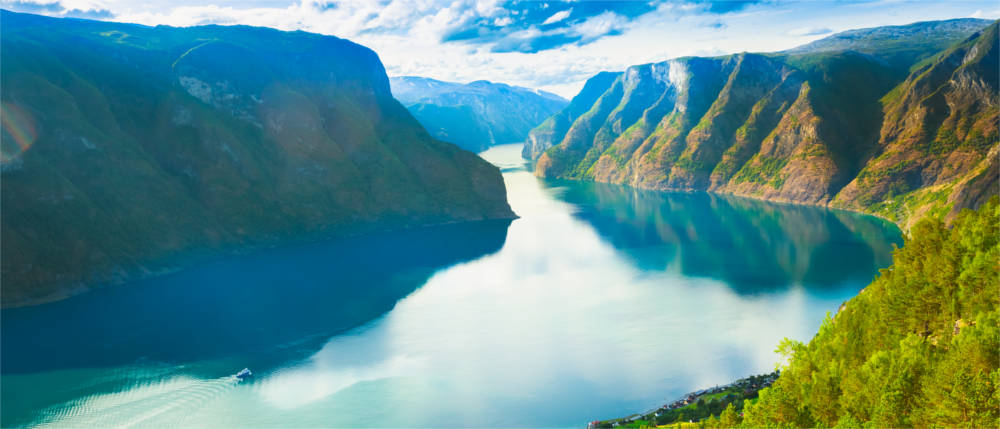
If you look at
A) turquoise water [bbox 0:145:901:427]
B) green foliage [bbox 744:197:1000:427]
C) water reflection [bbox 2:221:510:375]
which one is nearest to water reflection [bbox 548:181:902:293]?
turquoise water [bbox 0:145:901:427]

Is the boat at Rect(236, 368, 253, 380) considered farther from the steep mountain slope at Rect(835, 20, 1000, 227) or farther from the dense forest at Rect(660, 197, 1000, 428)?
the steep mountain slope at Rect(835, 20, 1000, 227)

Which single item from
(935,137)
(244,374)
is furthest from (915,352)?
(935,137)

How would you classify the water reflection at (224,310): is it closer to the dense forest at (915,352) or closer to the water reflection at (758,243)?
the water reflection at (758,243)

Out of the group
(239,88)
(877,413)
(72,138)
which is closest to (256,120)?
(239,88)

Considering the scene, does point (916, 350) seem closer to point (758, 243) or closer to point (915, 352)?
point (915, 352)

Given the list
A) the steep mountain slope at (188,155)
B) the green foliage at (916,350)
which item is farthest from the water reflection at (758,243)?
the green foliage at (916,350)
